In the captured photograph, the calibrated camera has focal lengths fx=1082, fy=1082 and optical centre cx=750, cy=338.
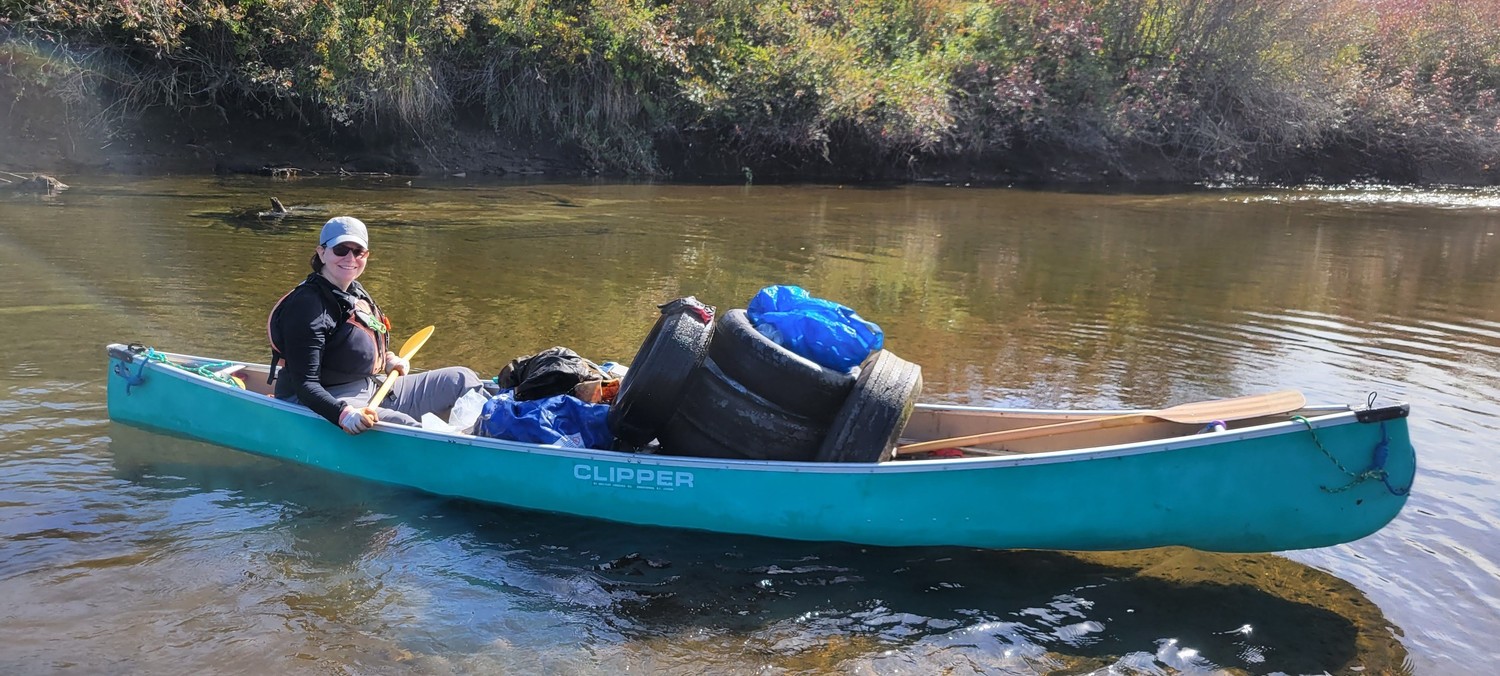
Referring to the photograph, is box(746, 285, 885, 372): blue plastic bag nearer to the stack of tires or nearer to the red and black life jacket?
the stack of tires

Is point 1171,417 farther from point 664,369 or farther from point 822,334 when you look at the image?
point 664,369

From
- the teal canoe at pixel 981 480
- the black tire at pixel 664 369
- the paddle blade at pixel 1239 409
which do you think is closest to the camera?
the teal canoe at pixel 981 480

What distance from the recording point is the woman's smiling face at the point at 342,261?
17.3 ft

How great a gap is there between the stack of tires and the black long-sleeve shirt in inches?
56.5

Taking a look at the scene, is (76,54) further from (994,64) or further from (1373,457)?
(1373,457)

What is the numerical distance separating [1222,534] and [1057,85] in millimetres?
20550

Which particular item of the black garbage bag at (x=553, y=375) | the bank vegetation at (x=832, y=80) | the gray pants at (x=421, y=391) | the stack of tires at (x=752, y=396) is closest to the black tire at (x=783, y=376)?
Result: the stack of tires at (x=752, y=396)

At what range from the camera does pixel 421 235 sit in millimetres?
13164

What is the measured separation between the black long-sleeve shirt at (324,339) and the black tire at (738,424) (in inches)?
68.3

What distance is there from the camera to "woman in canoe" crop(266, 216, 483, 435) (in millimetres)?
5289

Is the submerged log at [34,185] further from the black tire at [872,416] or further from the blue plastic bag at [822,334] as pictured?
the black tire at [872,416]

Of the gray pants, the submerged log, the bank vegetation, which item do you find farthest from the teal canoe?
the bank vegetation

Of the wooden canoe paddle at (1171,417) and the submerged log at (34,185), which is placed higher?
the submerged log at (34,185)

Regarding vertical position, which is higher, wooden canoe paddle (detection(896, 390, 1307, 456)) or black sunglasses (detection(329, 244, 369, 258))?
black sunglasses (detection(329, 244, 369, 258))
